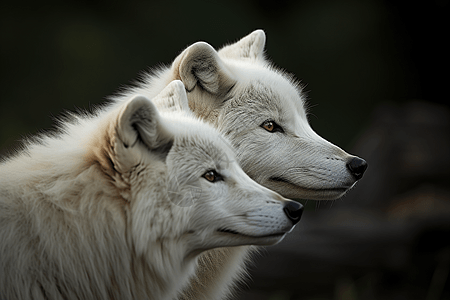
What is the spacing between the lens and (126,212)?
6.79ft

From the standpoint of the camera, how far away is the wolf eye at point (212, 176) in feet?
6.99

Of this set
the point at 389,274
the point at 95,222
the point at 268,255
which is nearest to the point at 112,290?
the point at 95,222

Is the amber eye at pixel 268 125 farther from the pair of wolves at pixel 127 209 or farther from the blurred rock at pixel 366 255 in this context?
the blurred rock at pixel 366 255

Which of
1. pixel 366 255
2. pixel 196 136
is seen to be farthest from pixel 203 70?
pixel 366 255

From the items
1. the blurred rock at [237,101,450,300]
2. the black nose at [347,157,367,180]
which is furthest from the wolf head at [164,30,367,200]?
the blurred rock at [237,101,450,300]

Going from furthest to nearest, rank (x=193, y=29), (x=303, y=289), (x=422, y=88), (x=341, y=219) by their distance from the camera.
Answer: (x=422, y=88)
(x=193, y=29)
(x=341, y=219)
(x=303, y=289)

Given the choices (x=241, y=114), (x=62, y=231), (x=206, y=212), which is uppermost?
(x=241, y=114)

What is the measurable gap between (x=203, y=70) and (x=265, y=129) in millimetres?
557

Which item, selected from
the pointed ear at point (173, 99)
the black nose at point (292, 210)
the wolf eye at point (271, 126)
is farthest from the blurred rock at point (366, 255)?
the pointed ear at point (173, 99)

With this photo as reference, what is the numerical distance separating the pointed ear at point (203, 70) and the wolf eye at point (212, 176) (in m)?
0.83

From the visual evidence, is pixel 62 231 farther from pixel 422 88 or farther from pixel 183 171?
pixel 422 88

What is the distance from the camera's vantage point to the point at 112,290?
83.7 inches

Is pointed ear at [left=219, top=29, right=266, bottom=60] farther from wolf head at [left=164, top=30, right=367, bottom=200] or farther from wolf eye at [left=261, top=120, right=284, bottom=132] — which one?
wolf eye at [left=261, top=120, right=284, bottom=132]

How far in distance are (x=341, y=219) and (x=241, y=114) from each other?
164 inches
